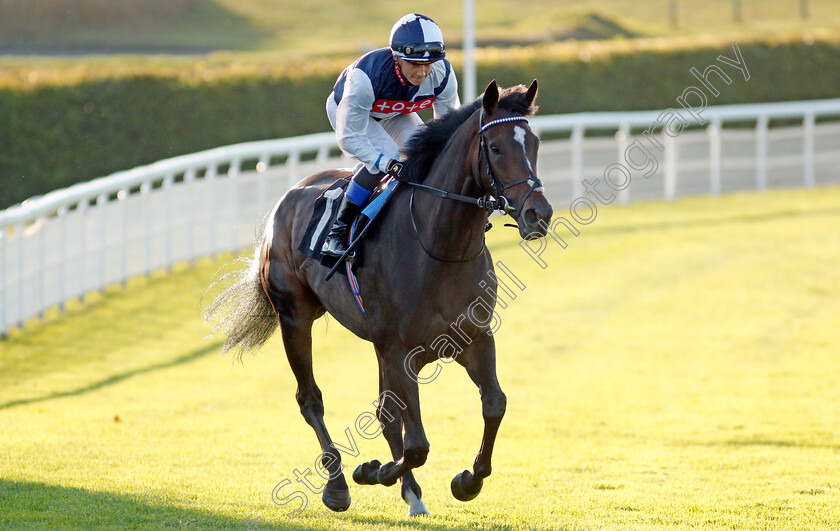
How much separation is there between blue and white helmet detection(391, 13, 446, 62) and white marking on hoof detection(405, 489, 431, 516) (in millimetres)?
2126

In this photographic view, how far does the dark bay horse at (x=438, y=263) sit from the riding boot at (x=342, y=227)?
14 centimetres

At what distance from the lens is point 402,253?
481 cm

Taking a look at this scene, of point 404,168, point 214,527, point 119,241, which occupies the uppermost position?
point 404,168

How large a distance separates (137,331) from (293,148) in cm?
417

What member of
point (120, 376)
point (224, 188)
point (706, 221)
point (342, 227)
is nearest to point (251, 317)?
point (342, 227)

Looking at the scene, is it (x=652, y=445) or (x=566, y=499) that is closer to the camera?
(x=566, y=499)

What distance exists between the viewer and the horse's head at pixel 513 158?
4.10 m

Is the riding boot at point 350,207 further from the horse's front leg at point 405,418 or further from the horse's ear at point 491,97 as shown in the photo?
the horse's ear at point 491,97

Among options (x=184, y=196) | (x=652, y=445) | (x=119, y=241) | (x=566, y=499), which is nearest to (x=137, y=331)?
(x=119, y=241)

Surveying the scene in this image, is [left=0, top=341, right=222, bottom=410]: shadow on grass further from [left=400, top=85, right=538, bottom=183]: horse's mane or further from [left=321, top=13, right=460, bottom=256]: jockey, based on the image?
[left=400, top=85, right=538, bottom=183]: horse's mane

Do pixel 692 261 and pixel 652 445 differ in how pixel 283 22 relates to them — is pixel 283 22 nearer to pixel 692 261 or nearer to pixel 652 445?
pixel 692 261

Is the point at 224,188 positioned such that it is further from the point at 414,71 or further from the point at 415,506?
the point at 415,506

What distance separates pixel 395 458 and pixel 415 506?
0.25m

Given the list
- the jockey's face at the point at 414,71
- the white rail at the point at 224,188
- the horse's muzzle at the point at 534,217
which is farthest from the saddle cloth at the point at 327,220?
the white rail at the point at 224,188
